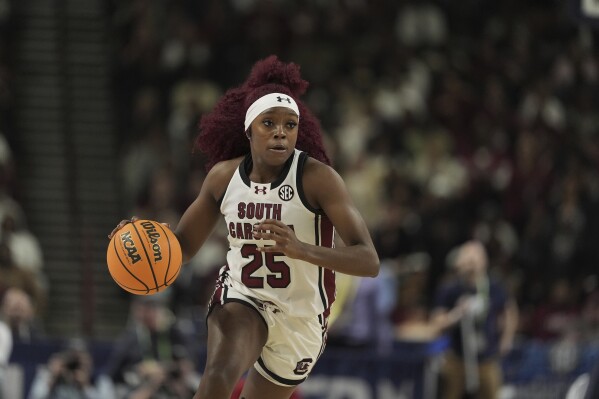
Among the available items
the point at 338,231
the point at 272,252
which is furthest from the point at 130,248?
the point at 338,231

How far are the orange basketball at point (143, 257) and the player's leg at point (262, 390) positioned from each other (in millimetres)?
721

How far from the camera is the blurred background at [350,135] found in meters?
14.5

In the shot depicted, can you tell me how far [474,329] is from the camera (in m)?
12.2

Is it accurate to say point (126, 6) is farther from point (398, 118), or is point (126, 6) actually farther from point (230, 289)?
point (230, 289)

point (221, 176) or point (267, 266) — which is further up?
point (221, 176)

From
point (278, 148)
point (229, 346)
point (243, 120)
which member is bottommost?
point (229, 346)

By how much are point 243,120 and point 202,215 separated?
0.62 meters

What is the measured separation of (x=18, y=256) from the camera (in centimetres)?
1512

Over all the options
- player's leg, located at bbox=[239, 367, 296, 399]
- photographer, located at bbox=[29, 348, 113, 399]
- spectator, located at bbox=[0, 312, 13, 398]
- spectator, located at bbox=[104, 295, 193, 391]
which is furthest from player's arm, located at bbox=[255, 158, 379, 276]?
spectator, located at bbox=[0, 312, 13, 398]

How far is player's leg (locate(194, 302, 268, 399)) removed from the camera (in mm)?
6285

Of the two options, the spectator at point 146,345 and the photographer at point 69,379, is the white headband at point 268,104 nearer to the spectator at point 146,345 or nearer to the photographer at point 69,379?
the photographer at point 69,379

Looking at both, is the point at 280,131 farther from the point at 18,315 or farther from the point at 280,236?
the point at 18,315

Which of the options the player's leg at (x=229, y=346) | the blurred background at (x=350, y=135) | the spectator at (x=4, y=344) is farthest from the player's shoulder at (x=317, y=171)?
the blurred background at (x=350, y=135)

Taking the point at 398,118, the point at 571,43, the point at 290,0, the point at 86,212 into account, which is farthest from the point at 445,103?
the point at 86,212
